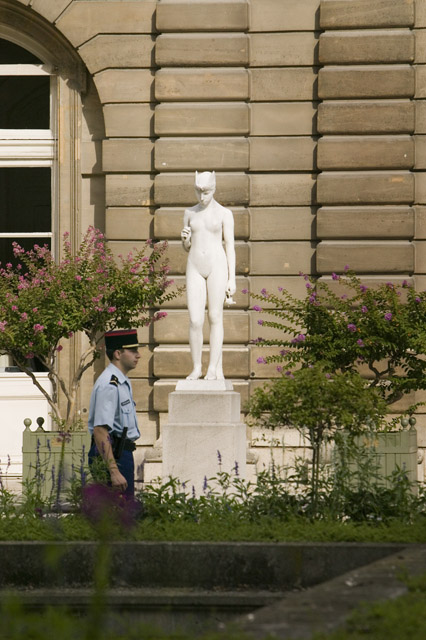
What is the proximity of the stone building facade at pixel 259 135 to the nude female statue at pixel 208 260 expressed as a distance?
10.5ft

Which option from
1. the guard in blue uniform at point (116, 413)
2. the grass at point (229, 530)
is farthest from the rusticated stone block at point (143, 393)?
the grass at point (229, 530)

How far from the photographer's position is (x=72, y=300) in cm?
1455

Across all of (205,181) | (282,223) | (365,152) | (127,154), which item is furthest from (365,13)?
(205,181)

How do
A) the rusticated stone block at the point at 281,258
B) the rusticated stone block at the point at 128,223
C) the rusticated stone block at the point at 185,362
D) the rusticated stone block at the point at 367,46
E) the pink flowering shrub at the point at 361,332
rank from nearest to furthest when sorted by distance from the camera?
the pink flowering shrub at the point at 361,332 → the rusticated stone block at the point at 367,46 → the rusticated stone block at the point at 185,362 → the rusticated stone block at the point at 281,258 → the rusticated stone block at the point at 128,223

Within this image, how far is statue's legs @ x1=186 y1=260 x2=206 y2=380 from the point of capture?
12.9m

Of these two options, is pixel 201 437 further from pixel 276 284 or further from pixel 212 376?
pixel 276 284

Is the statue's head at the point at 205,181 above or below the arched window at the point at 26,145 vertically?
below

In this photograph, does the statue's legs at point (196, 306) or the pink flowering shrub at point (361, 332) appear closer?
the statue's legs at point (196, 306)

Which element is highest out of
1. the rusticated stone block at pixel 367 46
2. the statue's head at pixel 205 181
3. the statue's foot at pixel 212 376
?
the rusticated stone block at pixel 367 46

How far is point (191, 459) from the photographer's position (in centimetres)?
1220

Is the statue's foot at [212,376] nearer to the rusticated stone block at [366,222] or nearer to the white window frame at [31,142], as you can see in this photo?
the rusticated stone block at [366,222]

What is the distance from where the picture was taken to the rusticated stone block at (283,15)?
16.4m

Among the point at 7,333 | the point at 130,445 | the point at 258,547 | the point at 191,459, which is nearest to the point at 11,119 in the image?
the point at 7,333

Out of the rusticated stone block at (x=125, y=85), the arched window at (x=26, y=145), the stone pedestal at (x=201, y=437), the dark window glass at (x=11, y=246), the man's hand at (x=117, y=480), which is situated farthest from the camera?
the arched window at (x=26, y=145)
